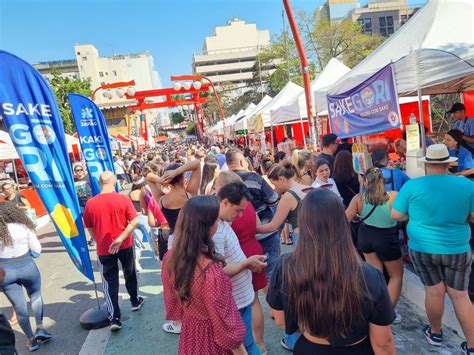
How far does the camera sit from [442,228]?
2.57 meters

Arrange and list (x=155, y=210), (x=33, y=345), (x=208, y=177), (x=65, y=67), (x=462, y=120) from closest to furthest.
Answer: (x=33, y=345)
(x=208, y=177)
(x=155, y=210)
(x=462, y=120)
(x=65, y=67)

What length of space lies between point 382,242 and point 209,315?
2031mm

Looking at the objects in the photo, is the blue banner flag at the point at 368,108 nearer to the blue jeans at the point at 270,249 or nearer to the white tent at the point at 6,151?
the blue jeans at the point at 270,249

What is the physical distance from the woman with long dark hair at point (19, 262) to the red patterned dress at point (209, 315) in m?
2.42

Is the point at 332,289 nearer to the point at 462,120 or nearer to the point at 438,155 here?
the point at 438,155

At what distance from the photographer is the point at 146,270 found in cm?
561

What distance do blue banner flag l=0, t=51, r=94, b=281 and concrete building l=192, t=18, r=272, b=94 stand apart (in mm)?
95586

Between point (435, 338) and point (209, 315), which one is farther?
point (435, 338)

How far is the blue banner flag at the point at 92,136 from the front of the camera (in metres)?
4.88

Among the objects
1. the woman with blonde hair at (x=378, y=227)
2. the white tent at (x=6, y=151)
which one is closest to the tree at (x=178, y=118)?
the white tent at (x=6, y=151)

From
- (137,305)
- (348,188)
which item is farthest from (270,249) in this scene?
(137,305)

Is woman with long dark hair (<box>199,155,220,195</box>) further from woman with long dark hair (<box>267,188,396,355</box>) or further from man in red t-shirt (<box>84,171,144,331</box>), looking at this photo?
woman with long dark hair (<box>267,188,396,355</box>)

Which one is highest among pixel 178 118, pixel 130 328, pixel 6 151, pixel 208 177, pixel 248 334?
pixel 178 118

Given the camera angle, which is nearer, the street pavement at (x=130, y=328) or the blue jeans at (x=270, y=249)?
the street pavement at (x=130, y=328)
